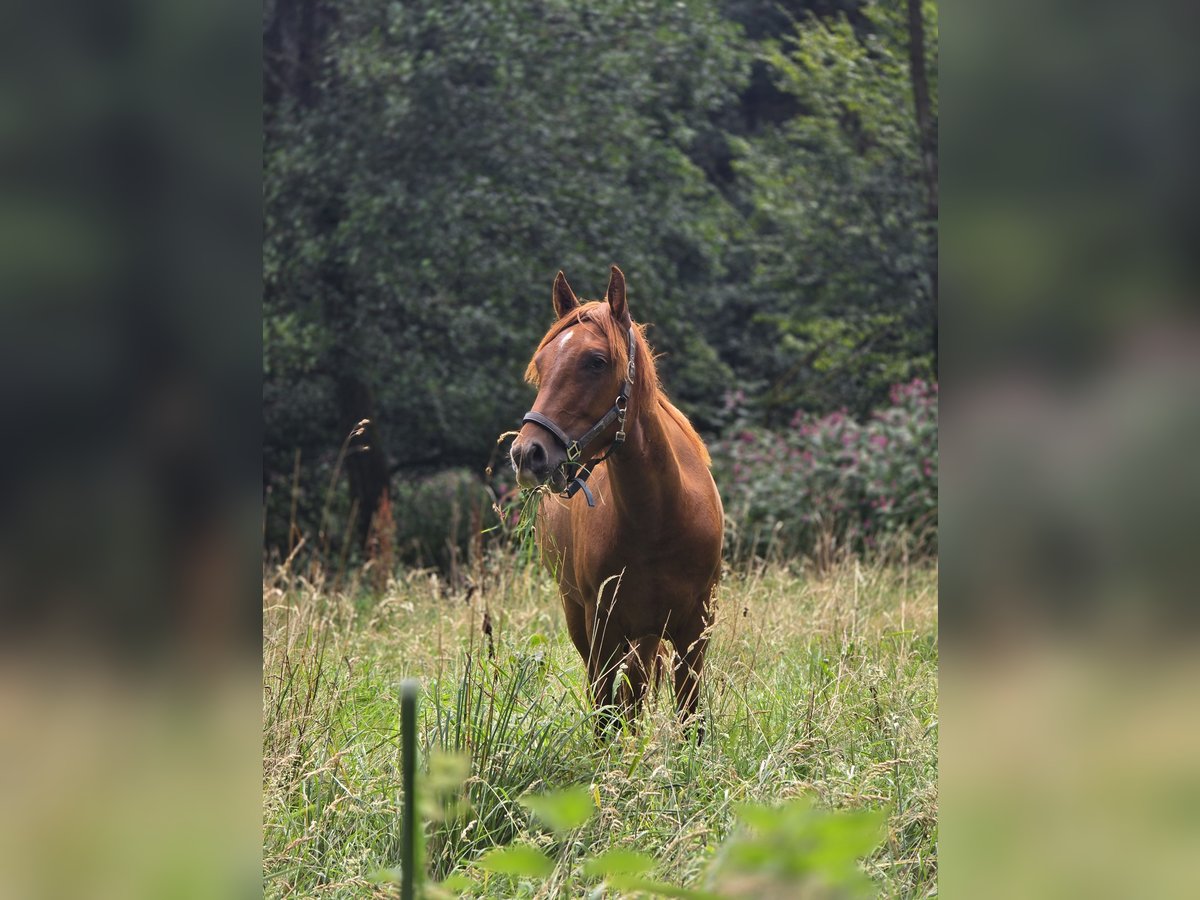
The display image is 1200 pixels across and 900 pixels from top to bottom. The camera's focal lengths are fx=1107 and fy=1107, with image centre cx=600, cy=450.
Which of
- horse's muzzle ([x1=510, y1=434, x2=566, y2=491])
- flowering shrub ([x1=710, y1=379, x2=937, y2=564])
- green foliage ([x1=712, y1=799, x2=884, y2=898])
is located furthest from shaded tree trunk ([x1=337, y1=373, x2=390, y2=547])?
green foliage ([x1=712, y1=799, x2=884, y2=898])

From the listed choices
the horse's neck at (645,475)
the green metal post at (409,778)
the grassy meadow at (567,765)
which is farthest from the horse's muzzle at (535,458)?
the green metal post at (409,778)

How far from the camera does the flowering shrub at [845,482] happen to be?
9258 millimetres

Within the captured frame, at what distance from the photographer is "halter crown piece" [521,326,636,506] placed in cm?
347

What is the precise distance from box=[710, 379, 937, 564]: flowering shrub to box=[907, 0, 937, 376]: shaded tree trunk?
2.46m

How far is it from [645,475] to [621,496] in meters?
0.11

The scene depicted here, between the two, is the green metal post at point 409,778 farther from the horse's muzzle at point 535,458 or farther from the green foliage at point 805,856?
the horse's muzzle at point 535,458

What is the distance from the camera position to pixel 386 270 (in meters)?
10.1

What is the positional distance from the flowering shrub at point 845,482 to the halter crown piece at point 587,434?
5.38 meters

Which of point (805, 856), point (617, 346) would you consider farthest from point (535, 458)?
point (805, 856)

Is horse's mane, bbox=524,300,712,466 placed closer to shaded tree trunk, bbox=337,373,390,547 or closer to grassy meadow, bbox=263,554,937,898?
grassy meadow, bbox=263,554,937,898
